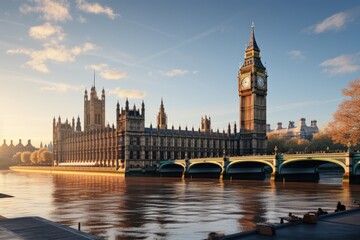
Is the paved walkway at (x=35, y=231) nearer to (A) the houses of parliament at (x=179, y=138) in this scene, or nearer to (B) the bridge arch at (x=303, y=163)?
(B) the bridge arch at (x=303, y=163)

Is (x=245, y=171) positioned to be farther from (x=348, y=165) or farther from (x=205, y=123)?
(x=205, y=123)

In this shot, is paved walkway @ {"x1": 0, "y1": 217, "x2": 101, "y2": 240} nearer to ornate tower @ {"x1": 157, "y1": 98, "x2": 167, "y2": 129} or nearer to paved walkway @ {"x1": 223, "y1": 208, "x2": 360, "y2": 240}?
paved walkway @ {"x1": 223, "y1": 208, "x2": 360, "y2": 240}

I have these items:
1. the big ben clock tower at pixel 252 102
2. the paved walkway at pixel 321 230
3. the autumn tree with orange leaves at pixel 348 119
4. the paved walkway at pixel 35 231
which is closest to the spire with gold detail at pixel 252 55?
the big ben clock tower at pixel 252 102

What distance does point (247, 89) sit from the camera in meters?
152

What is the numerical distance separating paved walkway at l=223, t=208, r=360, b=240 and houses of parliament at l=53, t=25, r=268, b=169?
106555mm

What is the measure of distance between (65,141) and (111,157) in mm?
58072

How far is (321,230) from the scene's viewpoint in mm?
24594

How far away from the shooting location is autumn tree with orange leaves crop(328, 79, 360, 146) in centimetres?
7725

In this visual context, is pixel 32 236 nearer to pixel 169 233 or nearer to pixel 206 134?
pixel 169 233

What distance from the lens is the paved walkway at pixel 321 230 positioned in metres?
22.6

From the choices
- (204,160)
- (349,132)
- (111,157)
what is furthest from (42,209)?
(111,157)

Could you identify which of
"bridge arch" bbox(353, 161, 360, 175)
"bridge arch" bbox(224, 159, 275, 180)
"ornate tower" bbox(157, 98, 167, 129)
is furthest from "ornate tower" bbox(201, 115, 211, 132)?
"bridge arch" bbox(353, 161, 360, 175)

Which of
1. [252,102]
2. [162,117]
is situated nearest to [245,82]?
[252,102]

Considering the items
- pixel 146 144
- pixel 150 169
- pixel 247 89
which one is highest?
pixel 247 89
